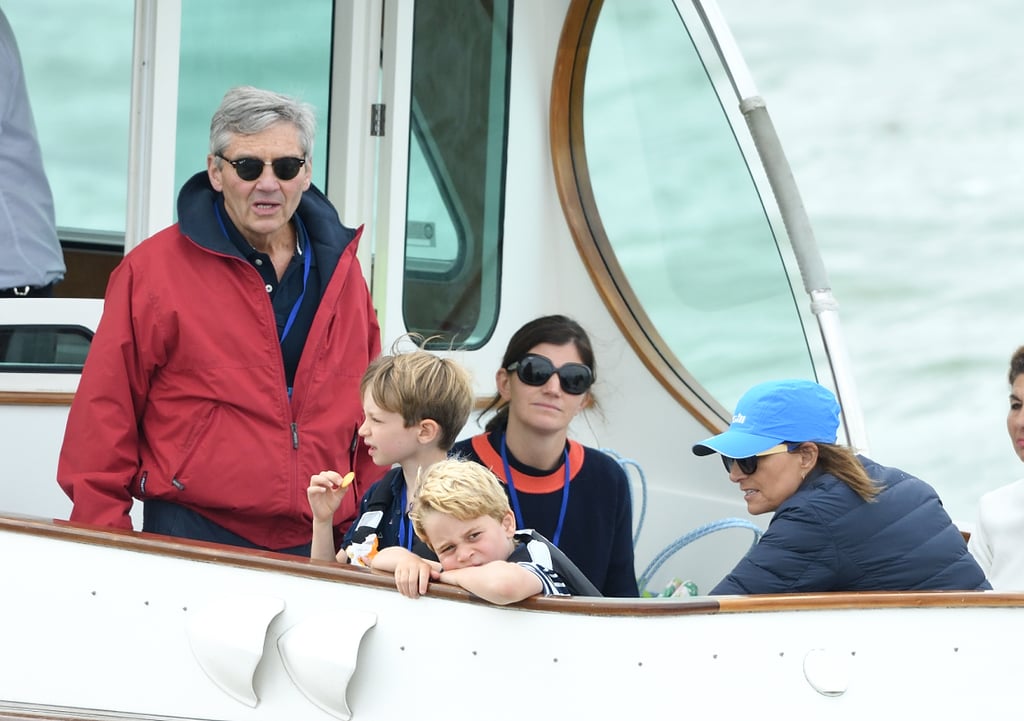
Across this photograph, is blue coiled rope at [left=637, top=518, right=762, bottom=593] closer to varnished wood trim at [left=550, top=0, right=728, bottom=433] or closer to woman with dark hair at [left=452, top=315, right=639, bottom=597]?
woman with dark hair at [left=452, top=315, right=639, bottom=597]

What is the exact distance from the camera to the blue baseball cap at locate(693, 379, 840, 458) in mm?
2232

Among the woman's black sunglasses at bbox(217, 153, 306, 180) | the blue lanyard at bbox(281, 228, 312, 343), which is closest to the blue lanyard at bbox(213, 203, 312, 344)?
the blue lanyard at bbox(281, 228, 312, 343)

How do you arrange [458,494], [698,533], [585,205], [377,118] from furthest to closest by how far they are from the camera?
1. [585,205]
2. [377,118]
3. [698,533]
4. [458,494]

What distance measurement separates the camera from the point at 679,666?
1975 millimetres

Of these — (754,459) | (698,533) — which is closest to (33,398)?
(698,533)

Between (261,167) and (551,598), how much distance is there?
842mm

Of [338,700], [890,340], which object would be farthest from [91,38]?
[890,340]

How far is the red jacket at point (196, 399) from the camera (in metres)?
2.22

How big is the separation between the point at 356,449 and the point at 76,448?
1.64 feet

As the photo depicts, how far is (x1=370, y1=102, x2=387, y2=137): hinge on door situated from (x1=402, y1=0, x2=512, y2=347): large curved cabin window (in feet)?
0.32

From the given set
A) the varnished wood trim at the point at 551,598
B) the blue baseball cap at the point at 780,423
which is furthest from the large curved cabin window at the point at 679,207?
the varnished wood trim at the point at 551,598

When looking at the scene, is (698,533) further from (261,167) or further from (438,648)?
(261,167)

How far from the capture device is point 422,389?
2.23 meters

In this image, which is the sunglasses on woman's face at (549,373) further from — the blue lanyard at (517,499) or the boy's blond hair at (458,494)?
the boy's blond hair at (458,494)
